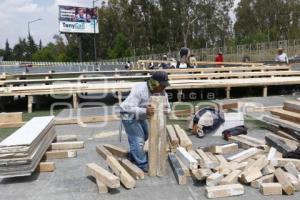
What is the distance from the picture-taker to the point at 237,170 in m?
5.89

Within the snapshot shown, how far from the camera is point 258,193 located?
543cm

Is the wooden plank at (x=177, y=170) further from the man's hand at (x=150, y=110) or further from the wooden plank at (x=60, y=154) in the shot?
the wooden plank at (x=60, y=154)

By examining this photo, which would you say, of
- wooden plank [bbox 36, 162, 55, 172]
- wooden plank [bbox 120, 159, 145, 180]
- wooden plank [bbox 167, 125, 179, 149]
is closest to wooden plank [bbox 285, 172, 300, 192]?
wooden plank [bbox 120, 159, 145, 180]

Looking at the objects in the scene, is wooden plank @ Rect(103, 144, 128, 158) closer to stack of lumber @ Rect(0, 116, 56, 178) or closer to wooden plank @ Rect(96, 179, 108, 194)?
stack of lumber @ Rect(0, 116, 56, 178)

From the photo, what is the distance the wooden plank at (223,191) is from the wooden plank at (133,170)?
105cm

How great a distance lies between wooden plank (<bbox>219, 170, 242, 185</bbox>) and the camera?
→ 18.2ft

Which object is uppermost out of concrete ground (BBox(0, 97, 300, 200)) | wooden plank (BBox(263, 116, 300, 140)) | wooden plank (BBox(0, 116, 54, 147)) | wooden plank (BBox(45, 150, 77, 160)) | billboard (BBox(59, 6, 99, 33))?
billboard (BBox(59, 6, 99, 33))

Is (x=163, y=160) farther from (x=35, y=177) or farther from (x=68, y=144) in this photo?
(x=68, y=144)

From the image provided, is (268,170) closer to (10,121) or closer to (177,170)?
(177,170)

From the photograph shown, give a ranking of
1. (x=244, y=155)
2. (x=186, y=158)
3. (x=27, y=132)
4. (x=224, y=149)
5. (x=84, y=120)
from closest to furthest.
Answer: (x=186, y=158) < (x=244, y=155) < (x=27, y=132) < (x=224, y=149) < (x=84, y=120)

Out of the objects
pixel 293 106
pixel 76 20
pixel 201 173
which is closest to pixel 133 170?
pixel 201 173

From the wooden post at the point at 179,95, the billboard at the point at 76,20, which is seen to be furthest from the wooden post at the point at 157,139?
the billboard at the point at 76,20

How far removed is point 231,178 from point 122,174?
55.2 inches

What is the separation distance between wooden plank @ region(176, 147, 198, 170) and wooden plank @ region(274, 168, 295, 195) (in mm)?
1057
